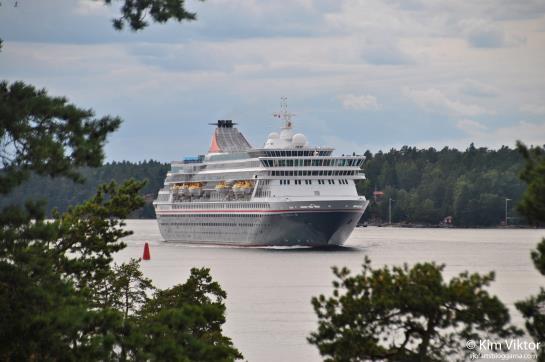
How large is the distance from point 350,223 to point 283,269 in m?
19.0

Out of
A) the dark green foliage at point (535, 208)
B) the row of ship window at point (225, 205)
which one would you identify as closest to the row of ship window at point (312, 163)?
the row of ship window at point (225, 205)

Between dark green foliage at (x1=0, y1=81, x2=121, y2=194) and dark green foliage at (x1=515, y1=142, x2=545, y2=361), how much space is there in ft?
19.4

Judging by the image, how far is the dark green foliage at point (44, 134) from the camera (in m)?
16.2

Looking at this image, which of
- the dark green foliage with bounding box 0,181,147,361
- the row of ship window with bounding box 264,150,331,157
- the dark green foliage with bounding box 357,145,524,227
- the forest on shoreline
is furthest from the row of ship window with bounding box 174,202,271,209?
the dark green foliage with bounding box 0,181,147,361

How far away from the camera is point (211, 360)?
18.4 meters

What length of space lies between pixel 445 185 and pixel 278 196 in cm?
7614

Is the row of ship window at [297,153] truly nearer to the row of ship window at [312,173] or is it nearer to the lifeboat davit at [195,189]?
the row of ship window at [312,173]

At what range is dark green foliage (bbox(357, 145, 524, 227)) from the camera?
15250 cm

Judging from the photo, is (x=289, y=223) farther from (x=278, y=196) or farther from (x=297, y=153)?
(x=297, y=153)

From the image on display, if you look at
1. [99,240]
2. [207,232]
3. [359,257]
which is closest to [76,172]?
[99,240]

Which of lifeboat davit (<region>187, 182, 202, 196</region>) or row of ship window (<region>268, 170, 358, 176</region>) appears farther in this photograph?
lifeboat davit (<region>187, 182, 202, 196</region>)

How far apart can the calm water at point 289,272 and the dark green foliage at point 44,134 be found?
19.5m

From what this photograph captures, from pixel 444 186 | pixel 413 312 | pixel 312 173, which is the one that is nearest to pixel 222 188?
pixel 312 173

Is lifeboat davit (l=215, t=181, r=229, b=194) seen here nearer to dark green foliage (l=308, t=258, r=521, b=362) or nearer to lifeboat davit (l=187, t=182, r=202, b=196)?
lifeboat davit (l=187, t=182, r=202, b=196)
